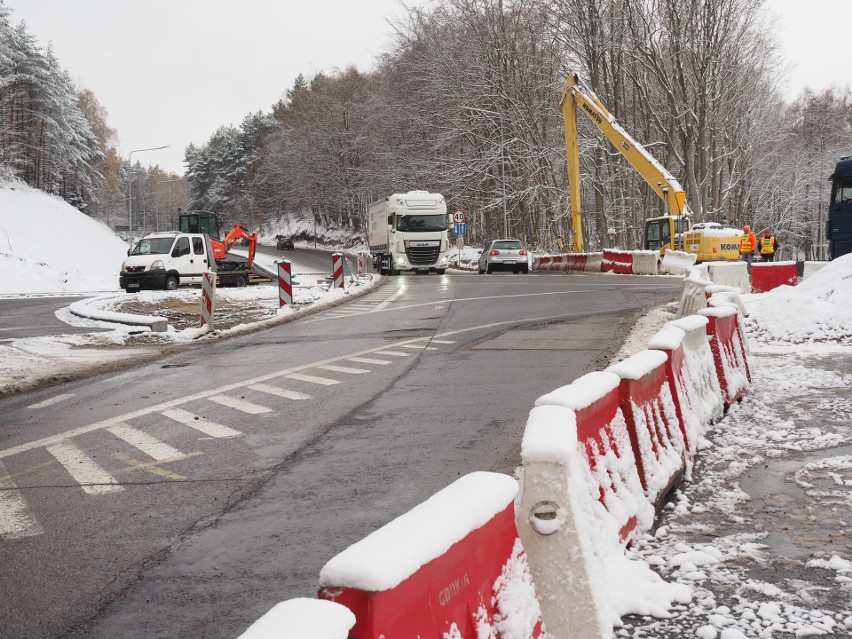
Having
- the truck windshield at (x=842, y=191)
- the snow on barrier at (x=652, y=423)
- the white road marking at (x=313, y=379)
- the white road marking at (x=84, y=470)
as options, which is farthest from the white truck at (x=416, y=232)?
the snow on barrier at (x=652, y=423)

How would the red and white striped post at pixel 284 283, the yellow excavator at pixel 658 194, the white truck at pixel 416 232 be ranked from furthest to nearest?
1. the white truck at pixel 416 232
2. the yellow excavator at pixel 658 194
3. the red and white striped post at pixel 284 283

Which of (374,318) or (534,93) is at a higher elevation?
(534,93)

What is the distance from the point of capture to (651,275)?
115 feet

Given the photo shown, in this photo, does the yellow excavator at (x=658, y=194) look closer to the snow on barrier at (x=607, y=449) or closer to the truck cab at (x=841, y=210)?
the truck cab at (x=841, y=210)

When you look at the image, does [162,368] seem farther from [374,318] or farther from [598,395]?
[598,395]

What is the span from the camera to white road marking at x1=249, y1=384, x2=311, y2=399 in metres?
10.3

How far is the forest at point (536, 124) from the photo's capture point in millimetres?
45906

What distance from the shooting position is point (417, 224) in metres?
43.4

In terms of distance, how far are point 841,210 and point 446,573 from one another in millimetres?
30590

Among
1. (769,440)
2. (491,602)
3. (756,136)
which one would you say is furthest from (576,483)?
(756,136)

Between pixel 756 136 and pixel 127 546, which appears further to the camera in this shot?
pixel 756 136

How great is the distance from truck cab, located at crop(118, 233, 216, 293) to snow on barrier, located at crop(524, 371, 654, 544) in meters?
28.0

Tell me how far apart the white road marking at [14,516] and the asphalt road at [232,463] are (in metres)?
0.02

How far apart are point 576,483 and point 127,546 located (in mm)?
2565
